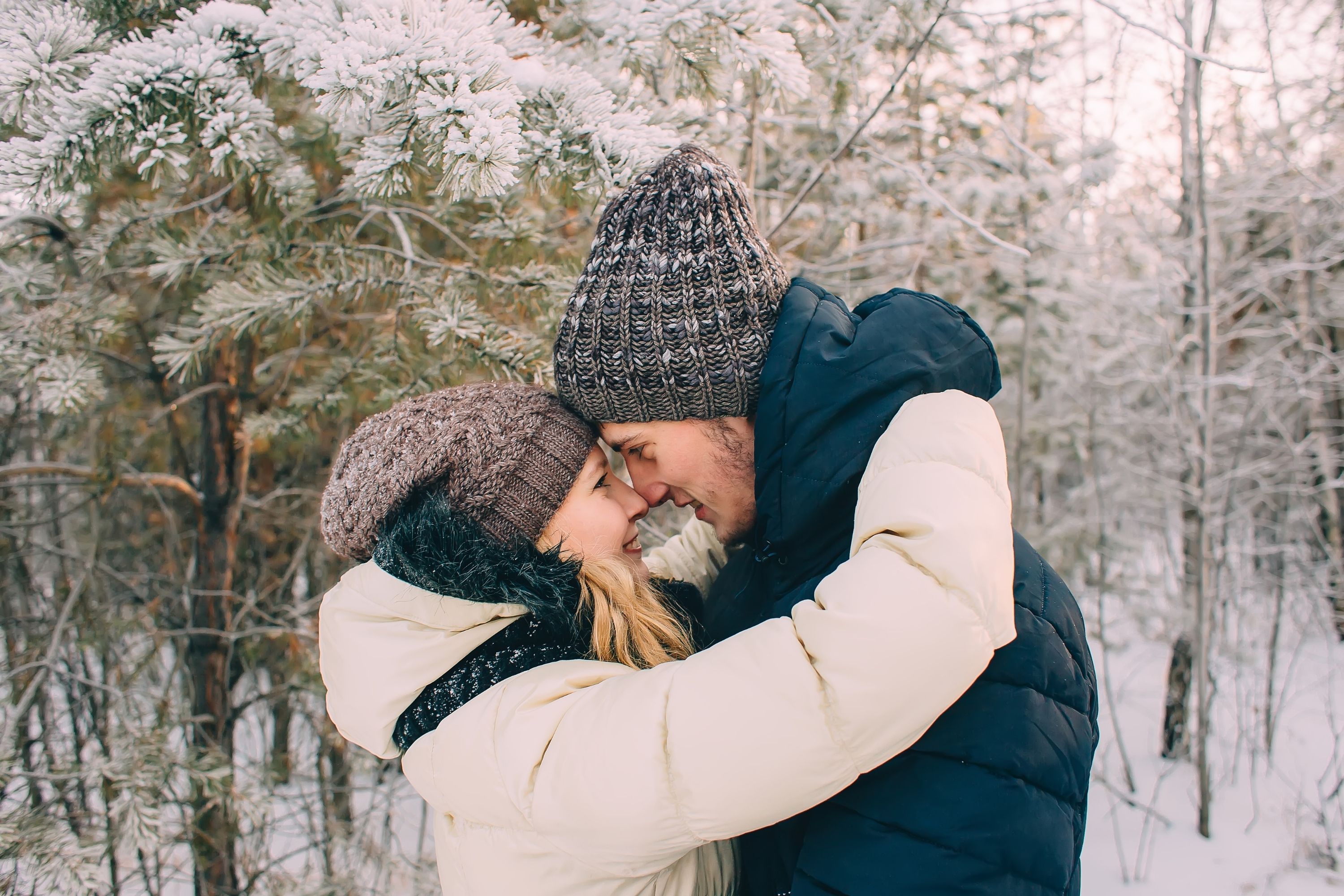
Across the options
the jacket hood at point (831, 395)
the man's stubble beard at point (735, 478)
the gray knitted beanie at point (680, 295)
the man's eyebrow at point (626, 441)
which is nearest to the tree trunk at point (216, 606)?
the man's eyebrow at point (626, 441)

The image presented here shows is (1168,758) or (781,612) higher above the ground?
(781,612)

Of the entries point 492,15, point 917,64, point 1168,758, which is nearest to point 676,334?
point 492,15

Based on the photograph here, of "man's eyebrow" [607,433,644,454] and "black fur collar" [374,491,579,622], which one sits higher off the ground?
"man's eyebrow" [607,433,644,454]

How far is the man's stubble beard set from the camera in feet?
5.06

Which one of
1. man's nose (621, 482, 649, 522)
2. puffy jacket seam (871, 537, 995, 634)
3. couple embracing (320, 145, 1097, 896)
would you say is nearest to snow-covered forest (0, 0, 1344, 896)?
couple embracing (320, 145, 1097, 896)

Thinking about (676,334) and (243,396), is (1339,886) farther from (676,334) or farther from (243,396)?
(243,396)

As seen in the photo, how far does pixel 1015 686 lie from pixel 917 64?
4.76 meters

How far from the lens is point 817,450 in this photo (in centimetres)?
129

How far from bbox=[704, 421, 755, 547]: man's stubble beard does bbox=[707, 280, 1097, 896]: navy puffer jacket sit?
0.52ft

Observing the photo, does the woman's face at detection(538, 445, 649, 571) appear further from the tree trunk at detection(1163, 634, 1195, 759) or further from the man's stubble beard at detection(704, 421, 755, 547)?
the tree trunk at detection(1163, 634, 1195, 759)

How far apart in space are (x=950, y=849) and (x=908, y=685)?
34 centimetres

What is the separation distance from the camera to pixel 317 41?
3.90 feet

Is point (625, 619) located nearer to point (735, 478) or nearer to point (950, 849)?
point (735, 478)

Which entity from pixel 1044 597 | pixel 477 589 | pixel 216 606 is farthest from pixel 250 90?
pixel 216 606
